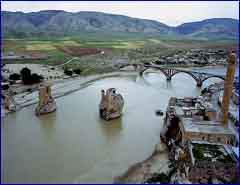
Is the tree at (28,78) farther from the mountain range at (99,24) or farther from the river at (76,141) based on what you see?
the mountain range at (99,24)

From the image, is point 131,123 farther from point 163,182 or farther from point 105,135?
point 163,182

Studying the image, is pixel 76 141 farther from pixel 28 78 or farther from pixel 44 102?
pixel 28 78

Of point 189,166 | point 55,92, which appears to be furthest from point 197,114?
point 55,92

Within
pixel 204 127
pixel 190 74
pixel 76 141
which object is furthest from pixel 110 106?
pixel 190 74

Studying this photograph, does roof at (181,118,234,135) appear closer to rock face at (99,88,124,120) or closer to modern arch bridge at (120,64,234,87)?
rock face at (99,88,124,120)

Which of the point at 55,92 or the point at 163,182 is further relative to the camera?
the point at 55,92
